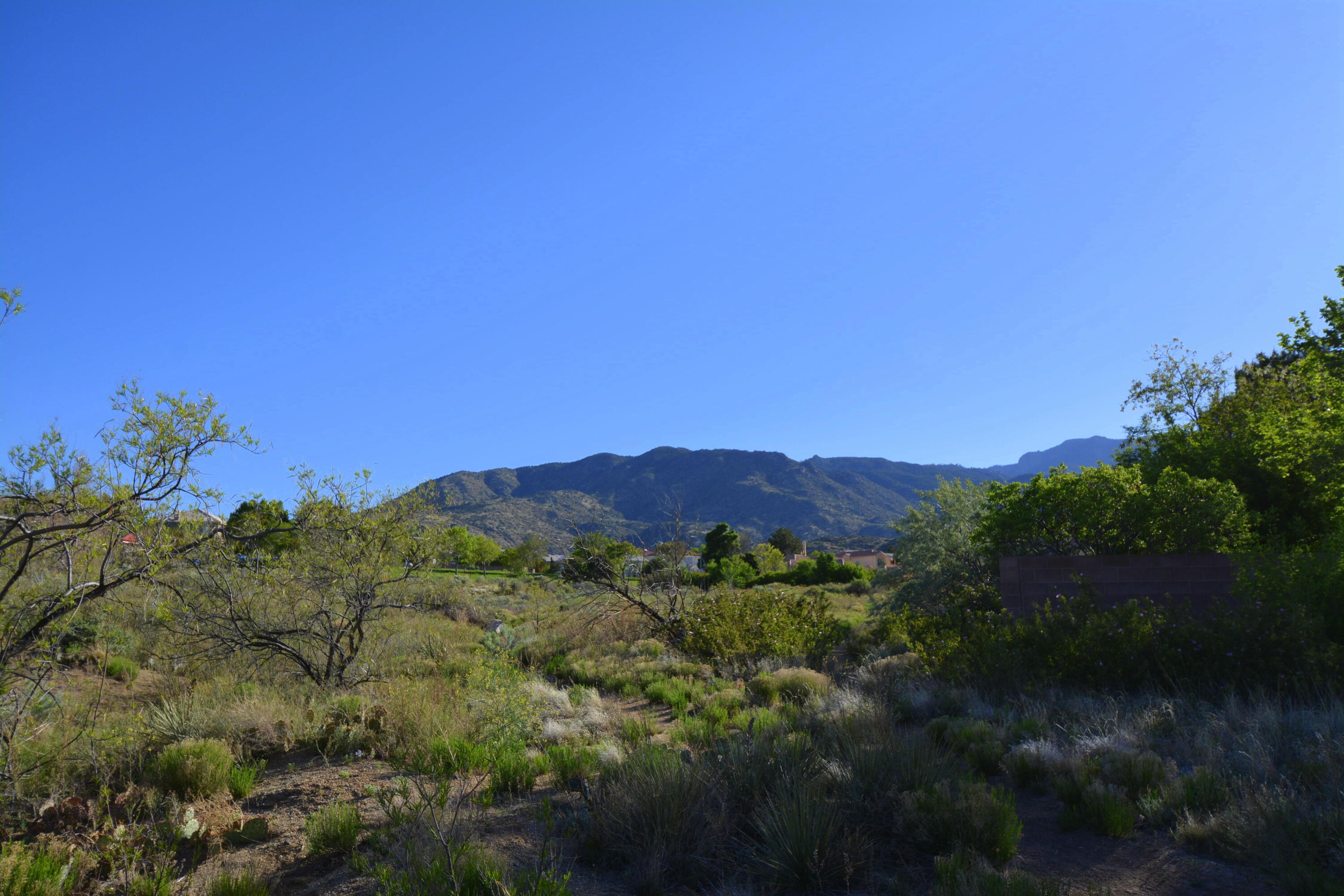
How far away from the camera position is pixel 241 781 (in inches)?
229

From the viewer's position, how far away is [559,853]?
4.12 metres

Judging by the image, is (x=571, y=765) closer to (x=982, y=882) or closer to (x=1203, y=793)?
(x=982, y=882)

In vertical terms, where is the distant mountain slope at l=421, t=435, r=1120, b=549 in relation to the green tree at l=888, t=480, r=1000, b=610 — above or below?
above

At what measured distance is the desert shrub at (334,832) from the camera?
15.3ft

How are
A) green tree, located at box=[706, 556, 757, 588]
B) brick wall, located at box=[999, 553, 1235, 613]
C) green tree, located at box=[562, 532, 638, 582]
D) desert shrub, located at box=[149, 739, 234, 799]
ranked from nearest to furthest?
desert shrub, located at box=[149, 739, 234, 799] < brick wall, located at box=[999, 553, 1235, 613] < green tree, located at box=[562, 532, 638, 582] < green tree, located at box=[706, 556, 757, 588]

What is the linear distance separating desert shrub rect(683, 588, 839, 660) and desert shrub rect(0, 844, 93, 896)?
8.59m

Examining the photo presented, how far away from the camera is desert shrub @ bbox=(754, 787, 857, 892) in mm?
3996

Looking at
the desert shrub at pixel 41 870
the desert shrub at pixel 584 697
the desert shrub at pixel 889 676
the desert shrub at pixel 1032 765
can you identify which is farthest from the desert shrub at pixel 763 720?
the desert shrub at pixel 41 870

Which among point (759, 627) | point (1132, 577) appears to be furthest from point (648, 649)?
point (1132, 577)

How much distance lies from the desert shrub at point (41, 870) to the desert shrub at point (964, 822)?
491 centimetres

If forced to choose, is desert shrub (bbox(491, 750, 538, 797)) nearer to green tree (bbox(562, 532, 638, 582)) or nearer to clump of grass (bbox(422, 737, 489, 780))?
clump of grass (bbox(422, 737, 489, 780))

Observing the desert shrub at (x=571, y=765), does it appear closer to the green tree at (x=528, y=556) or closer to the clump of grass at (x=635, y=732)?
the clump of grass at (x=635, y=732)

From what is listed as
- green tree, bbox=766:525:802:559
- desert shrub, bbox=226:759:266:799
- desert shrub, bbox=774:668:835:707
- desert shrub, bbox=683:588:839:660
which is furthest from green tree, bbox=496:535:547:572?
desert shrub, bbox=226:759:266:799

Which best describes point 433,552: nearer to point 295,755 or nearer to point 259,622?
point 259,622
